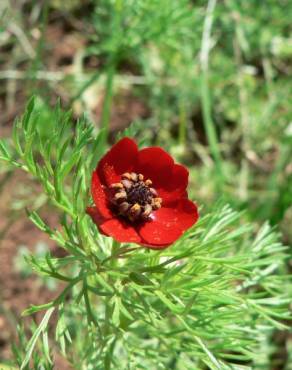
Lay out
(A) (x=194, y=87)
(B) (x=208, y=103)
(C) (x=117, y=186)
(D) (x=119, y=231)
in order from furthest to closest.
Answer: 1. (A) (x=194, y=87)
2. (B) (x=208, y=103)
3. (C) (x=117, y=186)
4. (D) (x=119, y=231)

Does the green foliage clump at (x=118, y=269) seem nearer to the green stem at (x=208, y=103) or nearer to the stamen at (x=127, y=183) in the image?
the stamen at (x=127, y=183)

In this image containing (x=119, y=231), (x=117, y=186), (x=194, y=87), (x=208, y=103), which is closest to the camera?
(x=119, y=231)

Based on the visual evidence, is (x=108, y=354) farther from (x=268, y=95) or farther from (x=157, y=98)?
(x=268, y=95)

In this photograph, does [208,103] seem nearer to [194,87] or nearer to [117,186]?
[194,87]

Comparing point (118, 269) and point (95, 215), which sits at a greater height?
point (95, 215)

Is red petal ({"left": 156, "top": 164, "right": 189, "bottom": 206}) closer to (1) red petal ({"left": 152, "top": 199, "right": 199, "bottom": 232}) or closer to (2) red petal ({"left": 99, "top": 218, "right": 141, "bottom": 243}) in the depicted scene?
(1) red petal ({"left": 152, "top": 199, "right": 199, "bottom": 232})

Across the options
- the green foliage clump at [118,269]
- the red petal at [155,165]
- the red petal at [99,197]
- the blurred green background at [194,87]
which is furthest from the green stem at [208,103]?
the red petal at [99,197]

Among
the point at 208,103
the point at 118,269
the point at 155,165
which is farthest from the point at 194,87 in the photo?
the point at 118,269
